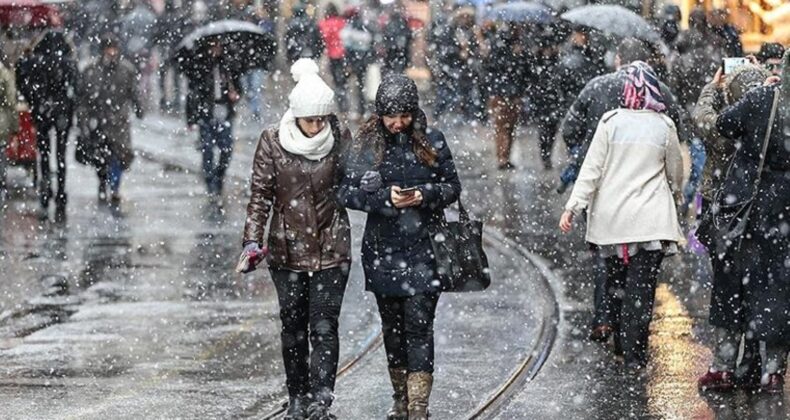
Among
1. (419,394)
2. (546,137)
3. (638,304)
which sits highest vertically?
(638,304)

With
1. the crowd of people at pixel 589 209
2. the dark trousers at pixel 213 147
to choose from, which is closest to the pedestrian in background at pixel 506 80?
the dark trousers at pixel 213 147

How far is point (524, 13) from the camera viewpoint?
74.1ft

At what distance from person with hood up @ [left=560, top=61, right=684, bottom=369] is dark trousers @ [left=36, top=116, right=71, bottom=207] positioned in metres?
8.10

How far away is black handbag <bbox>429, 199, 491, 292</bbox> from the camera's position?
816cm

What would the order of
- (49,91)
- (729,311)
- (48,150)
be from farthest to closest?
(48,150) → (49,91) → (729,311)

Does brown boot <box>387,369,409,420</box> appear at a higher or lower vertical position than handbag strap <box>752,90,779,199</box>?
lower

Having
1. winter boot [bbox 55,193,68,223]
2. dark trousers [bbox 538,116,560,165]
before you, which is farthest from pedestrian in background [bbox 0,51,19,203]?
dark trousers [bbox 538,116,560,165]

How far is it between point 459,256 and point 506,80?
42.2ft

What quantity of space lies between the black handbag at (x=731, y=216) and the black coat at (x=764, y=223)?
0.03 m

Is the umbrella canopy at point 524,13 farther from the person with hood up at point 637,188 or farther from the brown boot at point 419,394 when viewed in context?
the brown boot at point 419,394

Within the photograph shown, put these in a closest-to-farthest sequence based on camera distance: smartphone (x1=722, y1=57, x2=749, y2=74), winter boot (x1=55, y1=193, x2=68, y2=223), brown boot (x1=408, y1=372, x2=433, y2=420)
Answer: brown boot (x1=408, y1=372, x2=433, y2=420)
smartphone (x1=722, y1=57, x2=749, y2=74)
winter boot (x1=55, y1=193, x2=68, y2=223)

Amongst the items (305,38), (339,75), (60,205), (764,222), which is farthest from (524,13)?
(764,222)

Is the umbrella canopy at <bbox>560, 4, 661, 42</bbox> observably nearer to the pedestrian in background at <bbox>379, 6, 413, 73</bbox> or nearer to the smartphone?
the smartphone

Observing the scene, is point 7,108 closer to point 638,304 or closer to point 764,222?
point 638,304
